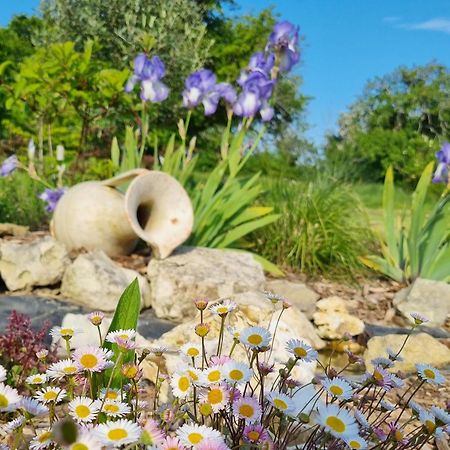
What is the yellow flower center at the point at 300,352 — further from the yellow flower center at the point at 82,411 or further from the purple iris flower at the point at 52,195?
the purple iris flower at the point at 52,195

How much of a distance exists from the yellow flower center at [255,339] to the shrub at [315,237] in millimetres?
4875

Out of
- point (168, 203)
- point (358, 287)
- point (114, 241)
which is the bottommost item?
point (358, 287)

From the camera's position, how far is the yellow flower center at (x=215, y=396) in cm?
118

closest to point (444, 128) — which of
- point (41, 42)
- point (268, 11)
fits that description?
point (268, 11)

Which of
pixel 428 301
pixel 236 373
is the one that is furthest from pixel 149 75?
pixel 236 373

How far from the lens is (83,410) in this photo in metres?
1.11

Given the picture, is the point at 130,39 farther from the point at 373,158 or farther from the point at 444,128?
the point at 444,128

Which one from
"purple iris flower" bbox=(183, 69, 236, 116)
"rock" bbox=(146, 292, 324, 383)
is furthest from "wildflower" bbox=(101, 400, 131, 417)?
"purple iris flower" bbox=(183, 69, 236, 116)

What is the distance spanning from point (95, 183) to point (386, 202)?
2.78 metres

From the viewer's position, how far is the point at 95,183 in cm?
521

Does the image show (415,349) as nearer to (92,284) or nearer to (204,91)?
(92,284)

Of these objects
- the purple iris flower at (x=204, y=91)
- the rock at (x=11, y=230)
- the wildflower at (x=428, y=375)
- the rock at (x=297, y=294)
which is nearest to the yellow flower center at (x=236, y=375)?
the wildflower at (x=428, y=375)

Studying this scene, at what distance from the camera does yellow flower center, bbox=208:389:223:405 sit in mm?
1185

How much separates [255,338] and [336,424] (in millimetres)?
289
